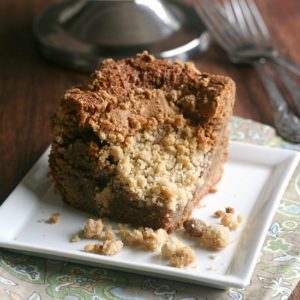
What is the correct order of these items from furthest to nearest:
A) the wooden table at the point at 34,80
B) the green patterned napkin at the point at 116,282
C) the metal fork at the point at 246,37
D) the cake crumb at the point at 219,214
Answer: the metal fork at the point at 246,37 < the wooden table at the point at 34,80 < the cake crumb at the point at 219,214 < the green patterned napkin at the point at 116,282

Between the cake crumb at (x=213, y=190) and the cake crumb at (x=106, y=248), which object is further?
the cake crumb at (x=213, y=190)

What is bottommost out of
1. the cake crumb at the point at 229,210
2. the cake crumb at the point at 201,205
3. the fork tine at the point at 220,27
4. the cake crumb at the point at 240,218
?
the cake crumb at the point at 201,205

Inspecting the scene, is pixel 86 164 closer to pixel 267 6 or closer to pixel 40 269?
pixel 40 269

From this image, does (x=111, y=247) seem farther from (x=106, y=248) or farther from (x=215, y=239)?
(x=215, y=239)

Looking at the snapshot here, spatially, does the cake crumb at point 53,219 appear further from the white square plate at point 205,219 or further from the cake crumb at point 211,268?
the cake crumb at point 211,268

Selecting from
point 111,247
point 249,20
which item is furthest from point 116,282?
point 249,20

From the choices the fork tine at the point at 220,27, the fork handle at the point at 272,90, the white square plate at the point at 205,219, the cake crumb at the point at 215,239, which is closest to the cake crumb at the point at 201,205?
the white square plate at the point at 205,219
